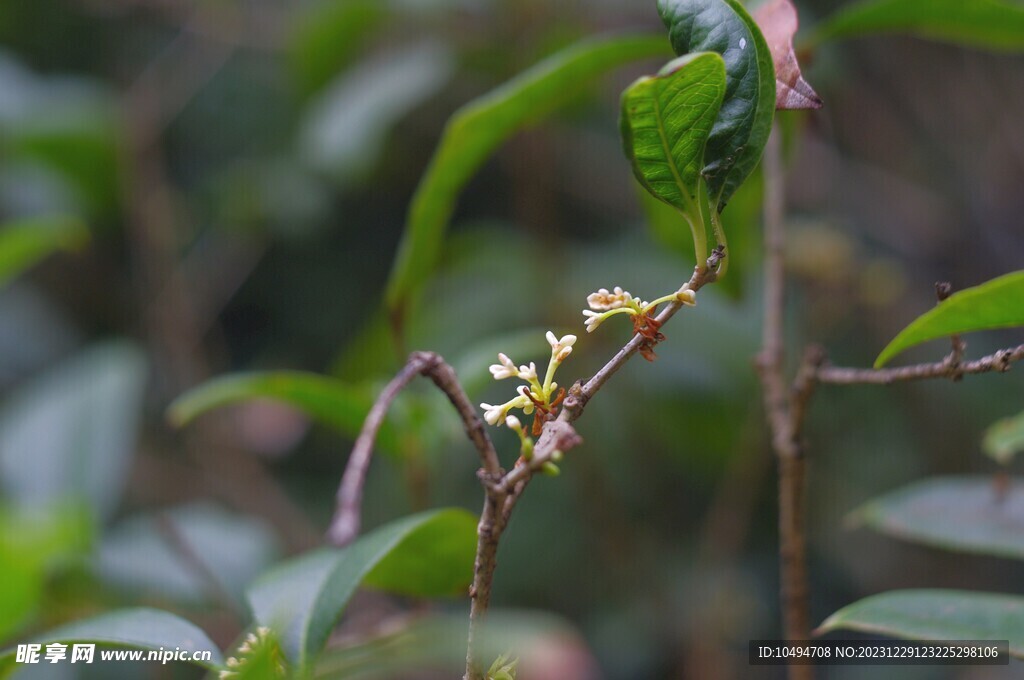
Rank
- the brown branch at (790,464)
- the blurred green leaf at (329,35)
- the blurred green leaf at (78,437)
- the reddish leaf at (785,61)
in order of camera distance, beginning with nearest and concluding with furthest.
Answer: the reddish leaf at (785,61) → the brown branch at (790,464) → the blurred green leaf at (78,437) → the blurred green leaf at (329,35)

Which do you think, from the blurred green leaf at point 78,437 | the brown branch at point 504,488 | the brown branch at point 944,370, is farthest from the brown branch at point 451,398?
the blurred green leaf at point 78,437

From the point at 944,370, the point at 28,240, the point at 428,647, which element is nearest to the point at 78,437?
the point at 28,240

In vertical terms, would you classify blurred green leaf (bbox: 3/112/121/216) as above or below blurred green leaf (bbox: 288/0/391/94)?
below

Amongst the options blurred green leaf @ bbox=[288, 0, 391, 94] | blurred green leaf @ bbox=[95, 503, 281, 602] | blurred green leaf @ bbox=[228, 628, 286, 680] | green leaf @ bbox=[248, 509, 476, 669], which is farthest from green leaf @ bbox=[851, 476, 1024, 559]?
blurred green leaf @ bbox=[288, 0, 391, 94]

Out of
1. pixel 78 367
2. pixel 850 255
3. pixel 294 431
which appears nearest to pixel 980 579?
pixel 850 255

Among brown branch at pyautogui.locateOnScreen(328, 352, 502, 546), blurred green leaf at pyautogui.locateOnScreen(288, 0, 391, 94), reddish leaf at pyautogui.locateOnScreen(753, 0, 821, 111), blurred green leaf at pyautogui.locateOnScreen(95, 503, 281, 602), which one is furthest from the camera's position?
blurred green leaf at pyautogui.locateOnScreen(288, 0, 391, 94)

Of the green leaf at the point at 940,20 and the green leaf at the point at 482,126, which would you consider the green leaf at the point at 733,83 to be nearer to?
the green leaf at the point at 482,126

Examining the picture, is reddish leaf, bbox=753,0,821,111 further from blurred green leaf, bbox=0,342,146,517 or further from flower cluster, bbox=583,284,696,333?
blurred green leaf, bbox=0,342,146,517
